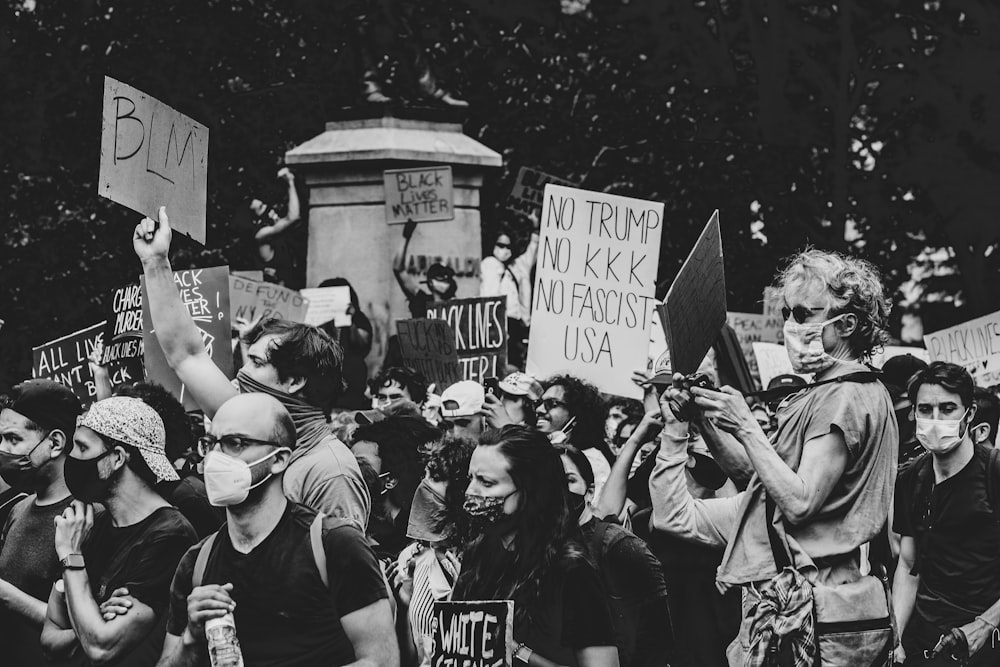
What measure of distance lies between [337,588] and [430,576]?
170 centimetres

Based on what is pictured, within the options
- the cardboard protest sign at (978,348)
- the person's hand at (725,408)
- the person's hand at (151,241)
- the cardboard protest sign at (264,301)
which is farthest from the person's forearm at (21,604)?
the cardboard protest sign at (978,348)

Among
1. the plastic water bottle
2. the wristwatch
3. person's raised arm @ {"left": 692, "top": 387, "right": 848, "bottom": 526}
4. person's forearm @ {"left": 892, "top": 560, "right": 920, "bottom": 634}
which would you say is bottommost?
person's forearm @ {"left": 892, "top": 560, "right": 920, "bottom": 634}

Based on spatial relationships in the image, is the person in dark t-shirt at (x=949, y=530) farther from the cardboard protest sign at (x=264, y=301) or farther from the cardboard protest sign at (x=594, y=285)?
the cardboard protest sign at (x=264, y=301)

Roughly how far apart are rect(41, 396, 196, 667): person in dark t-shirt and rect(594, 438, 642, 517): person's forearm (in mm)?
2004

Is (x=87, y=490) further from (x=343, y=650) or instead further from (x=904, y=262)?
(x=904, y=262)

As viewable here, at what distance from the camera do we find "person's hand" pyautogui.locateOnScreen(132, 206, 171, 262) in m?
5.92

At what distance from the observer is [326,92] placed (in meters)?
17.2

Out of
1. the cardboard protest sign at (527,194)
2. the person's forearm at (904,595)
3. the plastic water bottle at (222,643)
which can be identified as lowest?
the person's forearm at (904,595)

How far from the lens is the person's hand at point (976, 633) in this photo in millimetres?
6883

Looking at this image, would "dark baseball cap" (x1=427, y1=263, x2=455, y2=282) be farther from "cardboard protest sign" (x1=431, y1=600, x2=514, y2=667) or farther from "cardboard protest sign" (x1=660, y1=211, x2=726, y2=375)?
"cardboard protest sign" (x1=431, y1=600, x2=514, y2=667)

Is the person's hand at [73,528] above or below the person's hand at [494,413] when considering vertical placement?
below

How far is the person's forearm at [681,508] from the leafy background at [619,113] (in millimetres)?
10654

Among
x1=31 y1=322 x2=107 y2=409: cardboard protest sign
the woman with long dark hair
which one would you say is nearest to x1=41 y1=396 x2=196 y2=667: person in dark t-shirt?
the woman with long dark hair

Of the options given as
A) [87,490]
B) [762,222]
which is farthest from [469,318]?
[762,222]
